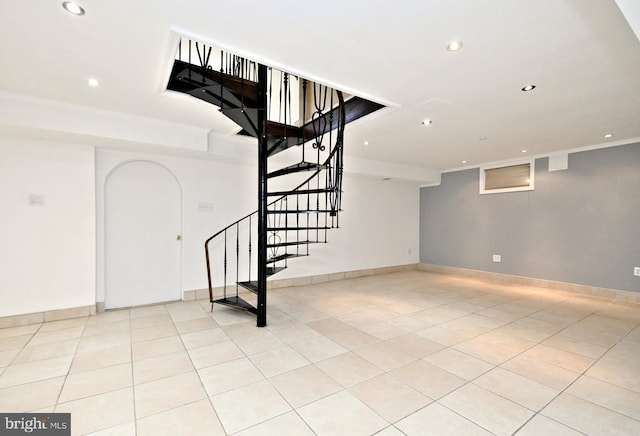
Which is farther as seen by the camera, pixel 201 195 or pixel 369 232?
pixel 369 232

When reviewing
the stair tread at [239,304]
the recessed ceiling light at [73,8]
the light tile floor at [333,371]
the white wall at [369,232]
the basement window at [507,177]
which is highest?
the recessed ceiling light at [73,8]

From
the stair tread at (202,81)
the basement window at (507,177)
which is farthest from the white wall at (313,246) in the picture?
the stair tread at (202,81)

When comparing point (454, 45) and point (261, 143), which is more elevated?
→ point (454, 45)

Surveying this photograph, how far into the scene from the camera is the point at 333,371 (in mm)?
2430

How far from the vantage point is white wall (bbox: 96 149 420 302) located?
446 cm

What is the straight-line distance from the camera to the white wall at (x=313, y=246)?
→ 4457 mm

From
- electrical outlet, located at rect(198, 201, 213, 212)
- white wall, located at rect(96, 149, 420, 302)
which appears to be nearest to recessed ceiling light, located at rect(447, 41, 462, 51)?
white wall, located at rect(96, 149, 420, 302)

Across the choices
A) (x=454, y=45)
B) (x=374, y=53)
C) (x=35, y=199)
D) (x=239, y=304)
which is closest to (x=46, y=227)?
(x=35, y=199)

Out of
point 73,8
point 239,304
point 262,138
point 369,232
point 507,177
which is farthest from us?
point 369,232

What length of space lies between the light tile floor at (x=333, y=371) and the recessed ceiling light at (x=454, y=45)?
266 cm

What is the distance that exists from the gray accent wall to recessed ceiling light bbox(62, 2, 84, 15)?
698 centimetres

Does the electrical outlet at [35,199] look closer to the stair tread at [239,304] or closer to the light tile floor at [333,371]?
the light tile floor at [333,371]

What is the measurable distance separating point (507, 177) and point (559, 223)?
1318 mm

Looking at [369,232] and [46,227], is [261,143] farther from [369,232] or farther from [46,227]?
[369,232]
